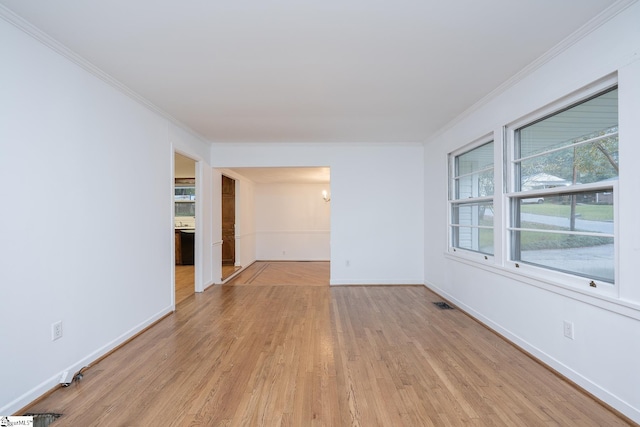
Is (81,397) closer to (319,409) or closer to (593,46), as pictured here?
(319,409)

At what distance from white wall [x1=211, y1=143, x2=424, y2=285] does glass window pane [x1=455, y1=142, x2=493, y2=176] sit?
1.10 metres

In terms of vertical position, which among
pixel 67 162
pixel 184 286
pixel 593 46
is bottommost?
pixel 184 286

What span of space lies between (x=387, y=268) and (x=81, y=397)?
171 inches

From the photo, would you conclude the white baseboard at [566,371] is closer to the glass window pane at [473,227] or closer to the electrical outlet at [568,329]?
the electrical outlet at [568,329]

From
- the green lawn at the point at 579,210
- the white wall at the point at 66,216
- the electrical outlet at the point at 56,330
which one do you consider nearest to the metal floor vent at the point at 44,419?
the white wall at the point at 66,216

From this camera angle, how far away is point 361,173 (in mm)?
5391

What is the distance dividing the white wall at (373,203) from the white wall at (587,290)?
1819mm

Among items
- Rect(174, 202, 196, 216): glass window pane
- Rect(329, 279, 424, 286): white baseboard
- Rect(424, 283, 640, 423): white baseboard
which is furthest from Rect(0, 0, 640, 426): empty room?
Rect(174, 202, 196, 216): glass window pane

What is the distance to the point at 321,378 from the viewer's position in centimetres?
233

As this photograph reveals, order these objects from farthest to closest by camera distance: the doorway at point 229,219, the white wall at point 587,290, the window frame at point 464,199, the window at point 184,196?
the window at point 184,196 < the doorway at point 229,219 < the window frame at point 464,199 < the white wall at point 587,290

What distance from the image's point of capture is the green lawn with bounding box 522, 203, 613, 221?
2.12 m

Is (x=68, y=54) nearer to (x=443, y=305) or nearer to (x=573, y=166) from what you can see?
(x=573, y=166)

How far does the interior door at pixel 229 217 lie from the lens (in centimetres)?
718

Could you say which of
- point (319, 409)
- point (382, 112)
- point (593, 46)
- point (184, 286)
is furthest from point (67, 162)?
point (593, 46)
